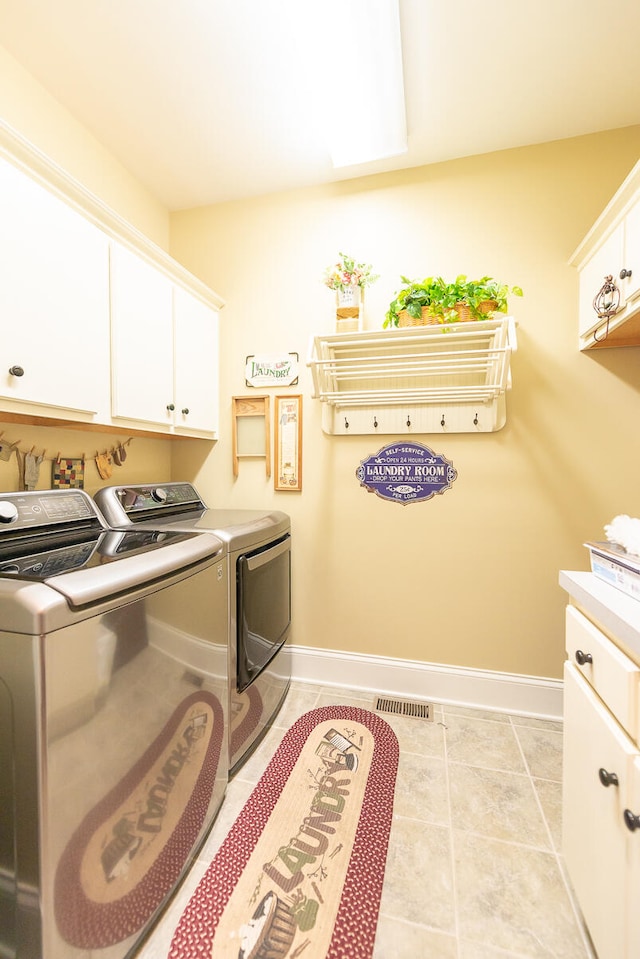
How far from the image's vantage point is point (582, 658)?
0.98m

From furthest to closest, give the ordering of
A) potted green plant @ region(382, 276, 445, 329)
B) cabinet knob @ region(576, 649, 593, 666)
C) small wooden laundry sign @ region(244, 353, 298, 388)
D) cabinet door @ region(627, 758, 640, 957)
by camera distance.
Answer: small wooden laundry sign @ region(244, 353, 298, 388), potted green plant @ region(382, 276, 445, 329), cabinet knob @ region(576, 649, 593, 666), cabinet door @ region(627, 758, 640, 957)

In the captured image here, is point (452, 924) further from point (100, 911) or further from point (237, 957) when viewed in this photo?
point (100, 911)

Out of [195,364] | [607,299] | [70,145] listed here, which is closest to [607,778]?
[607,299]

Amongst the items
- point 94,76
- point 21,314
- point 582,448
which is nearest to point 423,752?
point 582,448

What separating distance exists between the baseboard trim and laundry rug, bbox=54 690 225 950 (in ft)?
3.23

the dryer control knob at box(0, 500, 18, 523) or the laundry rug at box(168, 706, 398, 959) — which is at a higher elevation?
the dryer control knob at box(0, 500, 18, 523)

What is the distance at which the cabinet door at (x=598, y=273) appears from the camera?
145cm

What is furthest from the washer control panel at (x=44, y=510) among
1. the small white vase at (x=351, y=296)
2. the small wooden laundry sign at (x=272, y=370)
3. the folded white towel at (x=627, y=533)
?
the folded white towel at (x=627, y=533)

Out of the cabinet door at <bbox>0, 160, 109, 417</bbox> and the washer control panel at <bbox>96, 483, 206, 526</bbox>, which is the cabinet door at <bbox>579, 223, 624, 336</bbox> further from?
the washer control panel at <bbox>96, 483, 206, 526</bbox>

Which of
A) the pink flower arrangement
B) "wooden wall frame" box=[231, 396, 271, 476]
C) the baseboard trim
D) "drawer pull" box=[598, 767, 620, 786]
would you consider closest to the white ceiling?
the pink flower arrangement

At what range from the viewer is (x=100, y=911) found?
2.81ft

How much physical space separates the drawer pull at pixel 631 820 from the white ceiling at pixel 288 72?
89.0 inches

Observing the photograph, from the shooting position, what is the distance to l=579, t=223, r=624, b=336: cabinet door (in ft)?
4.76

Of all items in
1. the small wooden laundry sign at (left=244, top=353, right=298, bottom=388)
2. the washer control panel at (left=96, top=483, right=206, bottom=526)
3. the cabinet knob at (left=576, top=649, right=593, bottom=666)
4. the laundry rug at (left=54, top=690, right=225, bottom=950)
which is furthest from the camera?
the small wooden laundry sign at (left=244, top=353, right=298, bottom=388)
